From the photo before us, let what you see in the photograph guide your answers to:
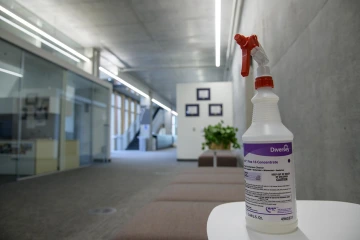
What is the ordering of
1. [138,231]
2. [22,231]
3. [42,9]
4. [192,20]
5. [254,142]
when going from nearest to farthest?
1. [254,142]
2. [138,231]
3. [22,231]
4. [42,9]
5. [192,20]

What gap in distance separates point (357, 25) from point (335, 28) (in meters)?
0.15

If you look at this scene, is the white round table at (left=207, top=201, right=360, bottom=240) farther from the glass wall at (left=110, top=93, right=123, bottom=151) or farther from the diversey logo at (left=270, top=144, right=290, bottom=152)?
the glass wall at (left=110, top=93, right=123, bottom=151)

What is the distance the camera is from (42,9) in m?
4.55

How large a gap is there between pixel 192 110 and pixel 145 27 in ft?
10.2

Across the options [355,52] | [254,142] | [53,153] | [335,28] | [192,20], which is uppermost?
[192,20]

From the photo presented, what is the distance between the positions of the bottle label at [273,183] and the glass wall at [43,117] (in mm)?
4585

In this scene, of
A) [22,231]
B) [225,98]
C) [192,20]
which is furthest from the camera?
[225,98]

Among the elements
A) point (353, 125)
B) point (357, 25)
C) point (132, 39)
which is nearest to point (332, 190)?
point (353, 125)

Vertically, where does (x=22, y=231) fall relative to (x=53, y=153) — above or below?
below

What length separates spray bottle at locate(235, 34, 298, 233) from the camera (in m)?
0.42

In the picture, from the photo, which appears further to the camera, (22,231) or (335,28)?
(22,231)

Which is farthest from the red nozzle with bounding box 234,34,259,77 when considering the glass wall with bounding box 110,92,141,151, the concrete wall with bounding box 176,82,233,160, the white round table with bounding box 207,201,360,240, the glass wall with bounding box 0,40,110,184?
the glass wall with bounding box 110,92,141,151

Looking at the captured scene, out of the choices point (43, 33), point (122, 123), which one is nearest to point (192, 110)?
point (43, 33)

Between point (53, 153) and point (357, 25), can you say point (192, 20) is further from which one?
point (357, 25)
